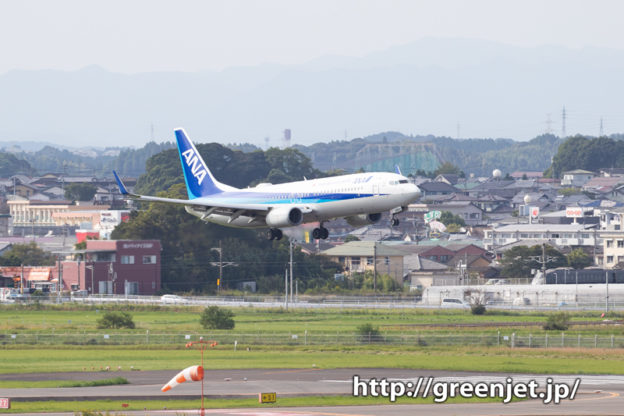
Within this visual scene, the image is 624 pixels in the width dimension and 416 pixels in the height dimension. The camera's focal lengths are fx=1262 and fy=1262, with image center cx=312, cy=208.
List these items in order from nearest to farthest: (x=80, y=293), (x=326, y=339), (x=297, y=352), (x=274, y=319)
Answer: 1. (x=297, y=352)
2. (x=326, y=339)
3. (x=274, y=319)
4. (x=80, y=293)

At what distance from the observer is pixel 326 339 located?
101875 mm

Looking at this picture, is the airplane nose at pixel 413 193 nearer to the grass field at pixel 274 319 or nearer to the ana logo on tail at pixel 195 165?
the ana logo on tail at pixel 195 165

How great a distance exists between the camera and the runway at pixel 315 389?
56.0m

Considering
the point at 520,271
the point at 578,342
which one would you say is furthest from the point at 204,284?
the point at 578,342

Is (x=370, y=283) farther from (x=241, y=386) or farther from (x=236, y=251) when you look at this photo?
(x=241, y=386)

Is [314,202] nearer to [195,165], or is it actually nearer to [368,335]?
[368,335]

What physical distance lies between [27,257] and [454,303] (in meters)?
71.6

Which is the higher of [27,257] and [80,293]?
[27,257]

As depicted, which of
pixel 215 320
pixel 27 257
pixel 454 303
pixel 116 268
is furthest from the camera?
pixel 27 257

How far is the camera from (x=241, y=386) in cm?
6694

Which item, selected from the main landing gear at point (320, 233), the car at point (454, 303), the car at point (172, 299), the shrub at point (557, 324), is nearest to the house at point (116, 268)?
the car at point (172, 299)

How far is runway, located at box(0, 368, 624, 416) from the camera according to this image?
56.0 metres

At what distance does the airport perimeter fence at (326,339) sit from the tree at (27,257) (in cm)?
8889

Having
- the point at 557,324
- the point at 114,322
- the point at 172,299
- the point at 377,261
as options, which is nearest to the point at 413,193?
the point at 557,324
